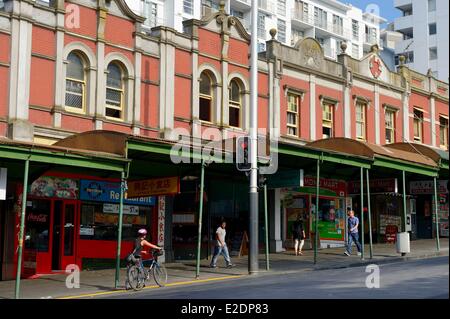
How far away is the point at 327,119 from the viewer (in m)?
30.5

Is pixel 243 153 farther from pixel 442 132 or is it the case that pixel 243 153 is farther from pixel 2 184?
pixel 442 132

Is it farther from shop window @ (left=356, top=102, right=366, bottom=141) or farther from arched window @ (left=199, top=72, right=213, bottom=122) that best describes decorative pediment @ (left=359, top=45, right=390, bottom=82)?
arched window @ (left=199, top=72, right=213, bottom=122)

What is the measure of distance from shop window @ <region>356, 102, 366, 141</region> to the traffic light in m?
13.6

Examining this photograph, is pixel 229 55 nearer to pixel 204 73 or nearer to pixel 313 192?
pixel 204 73

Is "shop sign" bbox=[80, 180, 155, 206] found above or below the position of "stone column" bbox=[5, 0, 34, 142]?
below

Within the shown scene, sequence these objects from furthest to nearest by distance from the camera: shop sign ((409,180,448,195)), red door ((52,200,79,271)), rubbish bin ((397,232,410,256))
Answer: shop sign ((409,180,448,195)) < rubbish bin ((397,232,410,256)) < red door ((52,200,79,271))

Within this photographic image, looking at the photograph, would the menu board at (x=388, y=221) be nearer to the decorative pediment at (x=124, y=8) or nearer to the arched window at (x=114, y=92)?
the arched window at (x=114, y=92)

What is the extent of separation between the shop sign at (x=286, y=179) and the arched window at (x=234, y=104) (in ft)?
10.8

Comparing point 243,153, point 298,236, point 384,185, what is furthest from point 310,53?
point 243,153

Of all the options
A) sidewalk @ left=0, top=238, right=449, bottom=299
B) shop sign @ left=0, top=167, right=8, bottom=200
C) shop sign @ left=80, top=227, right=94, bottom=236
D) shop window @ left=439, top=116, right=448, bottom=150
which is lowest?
sidewalk @ left=0, top=238, right=449, bottom=299

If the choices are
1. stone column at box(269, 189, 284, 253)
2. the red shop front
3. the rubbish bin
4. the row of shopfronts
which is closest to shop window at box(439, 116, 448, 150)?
the row of shopfronts

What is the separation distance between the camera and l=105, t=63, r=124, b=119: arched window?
22.0m

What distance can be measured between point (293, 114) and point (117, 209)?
1021cm

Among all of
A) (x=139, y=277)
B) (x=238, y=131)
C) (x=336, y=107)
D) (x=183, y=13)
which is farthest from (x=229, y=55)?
(x=183, y=13)
